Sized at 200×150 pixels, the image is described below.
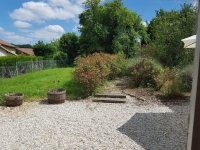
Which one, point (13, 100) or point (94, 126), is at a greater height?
point (13, 100)

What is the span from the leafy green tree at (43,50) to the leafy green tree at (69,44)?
1730 mm

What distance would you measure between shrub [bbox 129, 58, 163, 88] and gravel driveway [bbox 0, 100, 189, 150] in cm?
240

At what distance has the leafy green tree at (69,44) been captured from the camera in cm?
2461

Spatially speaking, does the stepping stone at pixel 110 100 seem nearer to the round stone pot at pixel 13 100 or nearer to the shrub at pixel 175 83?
the shrub at pixel 175 83

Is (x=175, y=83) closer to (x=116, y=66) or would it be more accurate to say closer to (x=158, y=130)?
(x=158, y=130)

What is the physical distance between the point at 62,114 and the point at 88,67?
278 cm

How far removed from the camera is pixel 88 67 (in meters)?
7.68

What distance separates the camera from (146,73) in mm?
8766

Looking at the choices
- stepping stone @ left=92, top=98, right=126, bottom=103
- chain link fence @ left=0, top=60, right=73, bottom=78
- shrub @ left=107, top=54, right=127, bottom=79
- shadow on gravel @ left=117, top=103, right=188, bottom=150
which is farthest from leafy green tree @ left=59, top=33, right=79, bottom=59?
shadow on gravel @ left=117, top=103, right=188, bottom=150

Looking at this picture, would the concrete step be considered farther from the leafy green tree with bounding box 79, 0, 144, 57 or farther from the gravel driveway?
the leafy green tree with bounding box 79, 0, 144, 57

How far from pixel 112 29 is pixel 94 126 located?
16.0 m

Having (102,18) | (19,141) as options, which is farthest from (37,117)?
(102,18)

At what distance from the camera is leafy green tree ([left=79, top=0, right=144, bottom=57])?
18.3 metres

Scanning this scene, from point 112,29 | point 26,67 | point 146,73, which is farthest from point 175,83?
point 26,67
